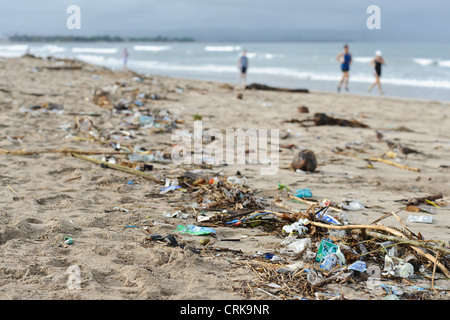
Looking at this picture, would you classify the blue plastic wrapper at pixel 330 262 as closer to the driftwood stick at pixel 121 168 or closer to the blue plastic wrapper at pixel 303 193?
the blue plastic wrapper at pixel 303 193

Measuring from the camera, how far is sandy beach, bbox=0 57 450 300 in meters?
2.24

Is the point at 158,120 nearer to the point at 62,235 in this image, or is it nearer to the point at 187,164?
the point at 187,164

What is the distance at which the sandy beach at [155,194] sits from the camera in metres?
2.24

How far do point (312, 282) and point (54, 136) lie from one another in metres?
4.52

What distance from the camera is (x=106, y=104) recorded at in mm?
8078

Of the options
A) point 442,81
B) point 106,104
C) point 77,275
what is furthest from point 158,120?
point 442,81

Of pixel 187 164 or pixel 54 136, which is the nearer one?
pixel 187 164

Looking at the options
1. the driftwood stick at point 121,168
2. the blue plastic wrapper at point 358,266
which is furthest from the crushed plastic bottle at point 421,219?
the driftwood stick at point 121,168

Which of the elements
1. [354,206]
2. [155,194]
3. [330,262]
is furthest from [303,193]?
[330,262]
